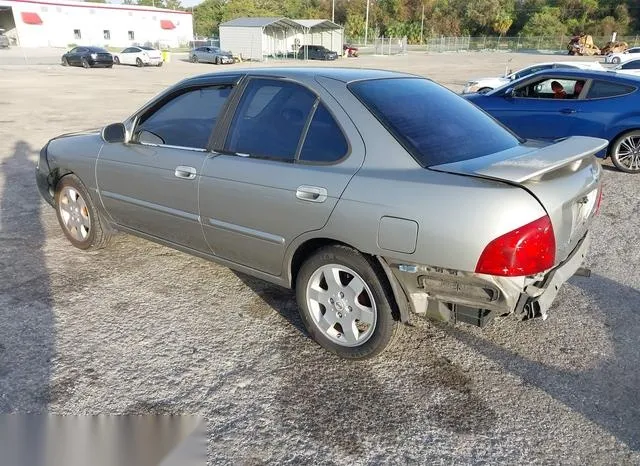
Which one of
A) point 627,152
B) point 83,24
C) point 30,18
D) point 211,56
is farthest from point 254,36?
point 627,152

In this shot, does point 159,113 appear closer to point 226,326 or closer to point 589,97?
point 226,326

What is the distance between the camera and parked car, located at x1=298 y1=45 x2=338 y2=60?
168 feet

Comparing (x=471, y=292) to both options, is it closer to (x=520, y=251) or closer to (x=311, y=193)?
(x=520, y=251)

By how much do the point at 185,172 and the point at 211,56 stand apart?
41.4 m

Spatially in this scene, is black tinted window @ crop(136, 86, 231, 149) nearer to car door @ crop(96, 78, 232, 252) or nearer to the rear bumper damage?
car door @ crop(96, 78, 232, 252)

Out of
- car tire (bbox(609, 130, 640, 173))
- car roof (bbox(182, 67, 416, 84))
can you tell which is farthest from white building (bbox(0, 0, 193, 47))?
car roof (bbox(182, 67, 416, 84))

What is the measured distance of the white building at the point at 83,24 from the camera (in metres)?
55.8

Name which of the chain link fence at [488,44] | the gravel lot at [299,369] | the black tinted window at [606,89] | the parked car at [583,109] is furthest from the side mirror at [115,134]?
the chain link fence at [488,44]

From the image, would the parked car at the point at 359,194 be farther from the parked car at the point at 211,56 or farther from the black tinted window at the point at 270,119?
the parked car at the point at 211,56

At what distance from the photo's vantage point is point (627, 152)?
777 cm

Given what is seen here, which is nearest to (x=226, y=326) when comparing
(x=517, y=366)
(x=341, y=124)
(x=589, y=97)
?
(x=341, y=124)

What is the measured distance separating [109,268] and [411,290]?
2.88 meters

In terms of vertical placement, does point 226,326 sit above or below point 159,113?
below

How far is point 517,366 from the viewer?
3.06 meters
